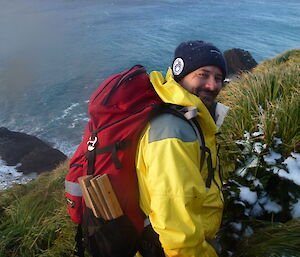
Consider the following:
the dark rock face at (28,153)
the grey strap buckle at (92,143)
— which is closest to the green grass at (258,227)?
the grey strap buckle at (92,143)

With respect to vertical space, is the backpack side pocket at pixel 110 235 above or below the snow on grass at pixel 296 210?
above

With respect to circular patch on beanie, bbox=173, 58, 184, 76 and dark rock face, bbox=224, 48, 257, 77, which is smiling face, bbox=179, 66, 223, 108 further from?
dark rock face, bbox=224, 48, 257, 77

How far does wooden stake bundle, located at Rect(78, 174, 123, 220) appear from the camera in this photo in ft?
5.49

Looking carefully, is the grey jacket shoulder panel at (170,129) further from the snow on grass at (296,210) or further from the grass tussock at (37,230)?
Result: the grass tussock at (37,230)

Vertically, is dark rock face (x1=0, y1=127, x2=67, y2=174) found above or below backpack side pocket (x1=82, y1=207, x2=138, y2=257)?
below

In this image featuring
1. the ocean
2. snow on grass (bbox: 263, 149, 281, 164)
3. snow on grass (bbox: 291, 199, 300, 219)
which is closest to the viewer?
snow on grass (bbox: 291, 199, 300, 219)

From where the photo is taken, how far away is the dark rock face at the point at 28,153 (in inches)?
922

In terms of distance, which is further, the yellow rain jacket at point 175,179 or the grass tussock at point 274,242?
the grass tussock at point 274,242

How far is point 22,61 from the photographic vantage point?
184ft

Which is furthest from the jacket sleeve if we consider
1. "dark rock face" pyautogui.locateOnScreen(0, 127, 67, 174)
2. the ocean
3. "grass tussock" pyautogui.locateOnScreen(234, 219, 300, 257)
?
the ocean

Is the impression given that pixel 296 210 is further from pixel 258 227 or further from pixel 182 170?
pixel 182 170

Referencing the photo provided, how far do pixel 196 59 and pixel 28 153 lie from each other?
26.1m

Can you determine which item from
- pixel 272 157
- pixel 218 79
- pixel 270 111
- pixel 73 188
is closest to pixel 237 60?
pixel 270 111

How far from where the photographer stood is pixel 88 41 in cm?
6550
